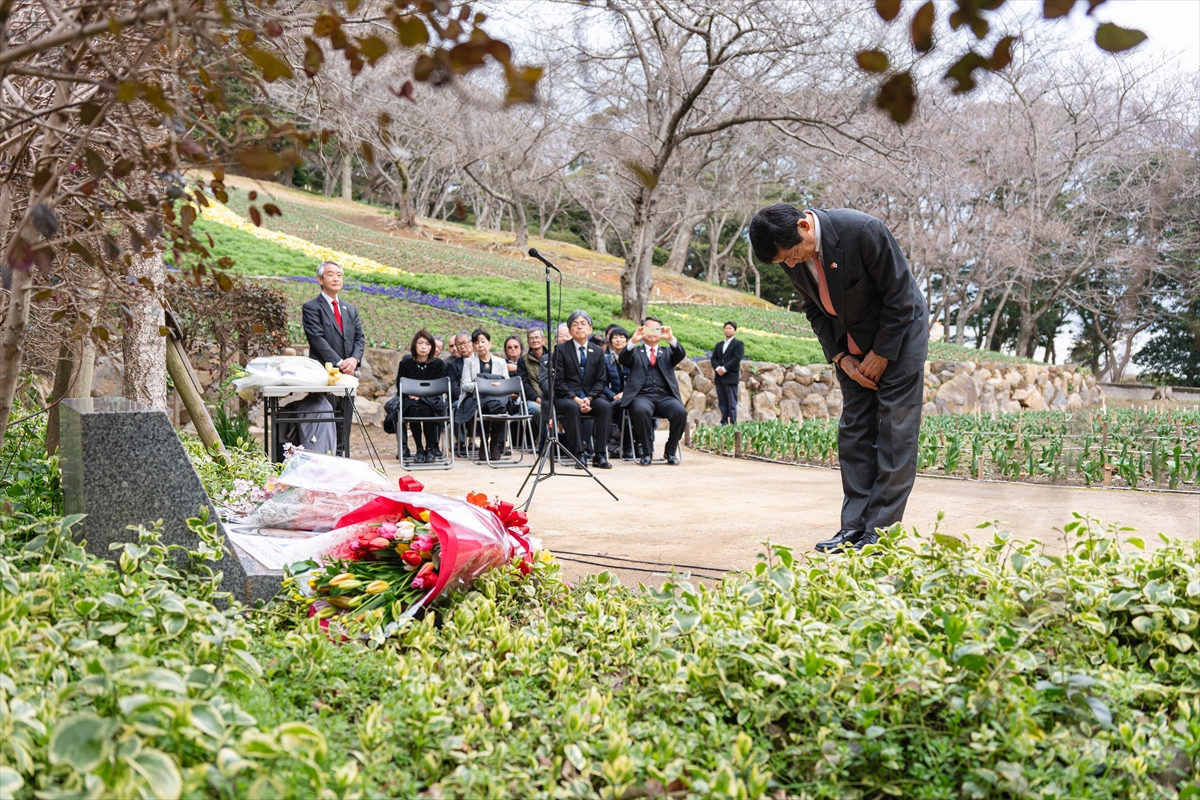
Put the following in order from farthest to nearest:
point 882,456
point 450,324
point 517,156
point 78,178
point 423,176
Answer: point 423,176 → point 517,156 → point 450,324 → point 882,456 → point 78,178

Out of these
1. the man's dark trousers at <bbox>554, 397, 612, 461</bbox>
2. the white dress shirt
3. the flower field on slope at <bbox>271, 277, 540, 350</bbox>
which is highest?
the flower field on slope at <bbox>271, 277, 540, 350</bbox>

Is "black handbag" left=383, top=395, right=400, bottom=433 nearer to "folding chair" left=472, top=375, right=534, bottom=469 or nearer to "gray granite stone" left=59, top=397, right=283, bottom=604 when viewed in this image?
"folding chair" left=472, top=375, right=534, bottom=469

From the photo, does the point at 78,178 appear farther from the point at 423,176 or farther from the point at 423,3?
the point at 423,176

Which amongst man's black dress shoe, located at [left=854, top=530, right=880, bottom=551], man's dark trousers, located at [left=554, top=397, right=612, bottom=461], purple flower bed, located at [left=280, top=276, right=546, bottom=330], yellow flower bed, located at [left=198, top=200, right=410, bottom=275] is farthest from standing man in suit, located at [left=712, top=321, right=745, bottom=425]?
yellow flower bed, located at [left=198, top=200, right=410, bottom=275]

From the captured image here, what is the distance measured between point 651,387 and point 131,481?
7696mm

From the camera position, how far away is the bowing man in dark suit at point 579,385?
380 inches

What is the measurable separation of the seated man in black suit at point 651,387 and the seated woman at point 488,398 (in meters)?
1.40

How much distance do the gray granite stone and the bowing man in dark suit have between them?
659 cm

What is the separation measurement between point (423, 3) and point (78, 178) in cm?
203

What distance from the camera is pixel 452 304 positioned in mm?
16625

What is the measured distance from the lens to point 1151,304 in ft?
105

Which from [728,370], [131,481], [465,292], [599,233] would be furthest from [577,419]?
[599,233]

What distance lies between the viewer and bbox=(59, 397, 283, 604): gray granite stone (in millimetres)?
2881

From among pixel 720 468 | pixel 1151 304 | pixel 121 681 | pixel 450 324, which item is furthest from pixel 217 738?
pixel 1151 304
